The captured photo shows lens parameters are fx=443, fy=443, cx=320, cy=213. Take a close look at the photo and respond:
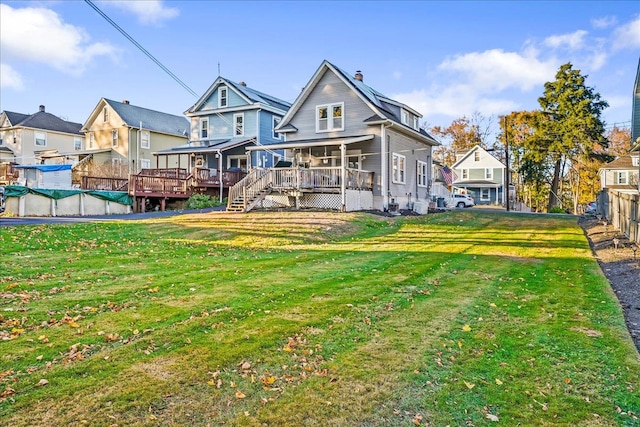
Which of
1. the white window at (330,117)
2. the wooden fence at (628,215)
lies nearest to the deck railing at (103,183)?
the white window at (330,117)

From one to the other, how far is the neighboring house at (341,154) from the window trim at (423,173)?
11.6 inches

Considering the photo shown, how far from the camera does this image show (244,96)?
109ft

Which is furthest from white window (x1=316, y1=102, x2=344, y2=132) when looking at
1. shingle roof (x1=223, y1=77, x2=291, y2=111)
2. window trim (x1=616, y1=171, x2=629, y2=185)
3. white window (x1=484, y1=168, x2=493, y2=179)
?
white window (x1=484, y1=168, x2=493, y2=179)

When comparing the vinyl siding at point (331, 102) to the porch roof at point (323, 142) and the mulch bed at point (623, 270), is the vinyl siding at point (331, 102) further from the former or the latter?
the mulch bed at point (623, 270)

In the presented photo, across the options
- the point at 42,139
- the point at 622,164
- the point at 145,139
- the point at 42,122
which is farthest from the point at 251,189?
the point at 42,122

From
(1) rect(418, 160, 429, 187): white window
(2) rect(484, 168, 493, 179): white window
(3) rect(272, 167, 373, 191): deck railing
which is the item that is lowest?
(3) rect(272, 167, 373, 191): deck railing

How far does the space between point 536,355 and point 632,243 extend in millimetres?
10584

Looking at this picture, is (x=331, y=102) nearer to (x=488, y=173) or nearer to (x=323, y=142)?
(x=323, y=142)

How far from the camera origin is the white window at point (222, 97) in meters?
34.5

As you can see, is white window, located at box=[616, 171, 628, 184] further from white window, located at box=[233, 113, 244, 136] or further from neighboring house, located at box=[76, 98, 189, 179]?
neighboring house, located at box=[76, 98, 189, 179]

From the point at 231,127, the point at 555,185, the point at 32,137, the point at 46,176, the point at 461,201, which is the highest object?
the point at 32,137

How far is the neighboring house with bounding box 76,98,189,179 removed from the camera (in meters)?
40.8

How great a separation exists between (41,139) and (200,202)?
29171 mm

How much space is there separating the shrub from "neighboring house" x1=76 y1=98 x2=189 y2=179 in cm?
1200
